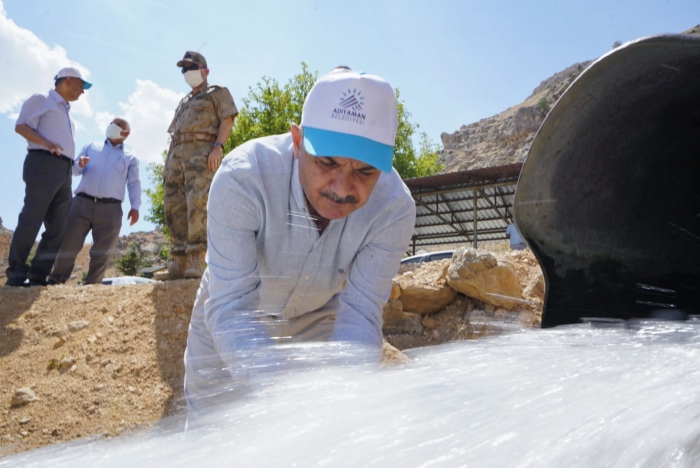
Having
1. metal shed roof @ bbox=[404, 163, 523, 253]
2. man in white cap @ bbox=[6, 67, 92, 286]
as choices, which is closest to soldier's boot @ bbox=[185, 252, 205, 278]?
man in white cap @ bbox=[6, 67, 92, 286]

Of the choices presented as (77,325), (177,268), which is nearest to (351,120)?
(77,325)

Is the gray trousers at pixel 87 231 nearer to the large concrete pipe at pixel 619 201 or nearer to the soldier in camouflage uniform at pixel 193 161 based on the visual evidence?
the soldier in camouflage uniform at pixel 193 161

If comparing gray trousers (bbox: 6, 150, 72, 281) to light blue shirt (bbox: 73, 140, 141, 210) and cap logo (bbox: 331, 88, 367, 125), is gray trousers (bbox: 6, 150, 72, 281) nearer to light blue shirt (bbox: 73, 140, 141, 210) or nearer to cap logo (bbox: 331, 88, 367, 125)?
light blue shirt (bbox: 73, 140, 141, 210)

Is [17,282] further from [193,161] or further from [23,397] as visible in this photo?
[193,161]

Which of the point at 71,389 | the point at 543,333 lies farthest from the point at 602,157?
the point at 71,389

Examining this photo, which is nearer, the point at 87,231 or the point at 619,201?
the point at 619,201

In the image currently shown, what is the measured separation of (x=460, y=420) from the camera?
777 millimetres

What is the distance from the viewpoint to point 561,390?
2.79 feet

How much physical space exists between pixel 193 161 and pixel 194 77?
898 millimetres

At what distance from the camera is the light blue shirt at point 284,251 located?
1.72 m

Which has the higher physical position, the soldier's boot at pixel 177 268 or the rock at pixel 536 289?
the soldier's boot at pixel 177 268

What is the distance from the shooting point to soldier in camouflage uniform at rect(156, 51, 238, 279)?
512 centimetres

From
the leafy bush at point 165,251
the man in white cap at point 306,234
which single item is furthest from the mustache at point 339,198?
the leafy bush at point 165,251

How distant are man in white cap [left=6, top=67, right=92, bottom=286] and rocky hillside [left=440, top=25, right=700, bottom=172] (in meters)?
31.3
